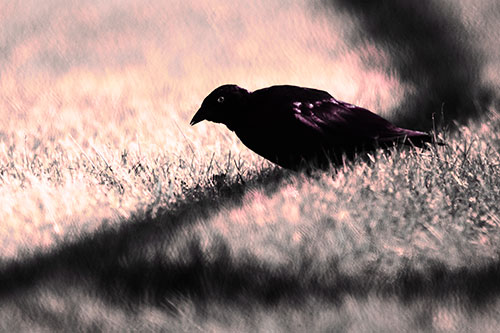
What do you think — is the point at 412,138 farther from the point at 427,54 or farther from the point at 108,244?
the point at 427,54

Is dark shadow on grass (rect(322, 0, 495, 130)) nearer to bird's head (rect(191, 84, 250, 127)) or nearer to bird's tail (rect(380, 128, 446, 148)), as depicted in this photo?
bird's tail (rect(380, 128, 446, 148))

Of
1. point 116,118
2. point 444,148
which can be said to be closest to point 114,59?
point 116,118

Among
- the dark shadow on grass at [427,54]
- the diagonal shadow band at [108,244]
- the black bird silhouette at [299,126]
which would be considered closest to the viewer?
the diagonal shadow band at [108,244]

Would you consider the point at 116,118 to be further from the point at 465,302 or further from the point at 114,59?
the point at 465,302

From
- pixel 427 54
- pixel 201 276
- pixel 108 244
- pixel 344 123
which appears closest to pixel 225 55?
pixel 427 54

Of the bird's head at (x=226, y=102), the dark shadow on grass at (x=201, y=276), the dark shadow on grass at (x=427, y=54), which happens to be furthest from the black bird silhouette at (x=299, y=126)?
the dark shadow on grass at (x=427, y=54)

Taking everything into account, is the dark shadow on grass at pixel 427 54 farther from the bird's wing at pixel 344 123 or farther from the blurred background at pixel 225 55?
the bird's wing at pixel 344 123

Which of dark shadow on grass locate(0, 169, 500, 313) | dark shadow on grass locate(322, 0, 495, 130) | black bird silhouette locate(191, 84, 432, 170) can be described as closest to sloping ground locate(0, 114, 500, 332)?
dark shadow on grass locate(0, 169, 500, 313)
